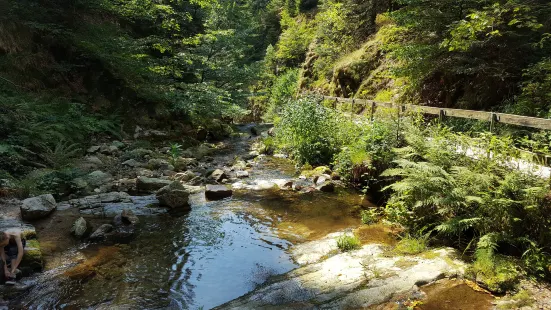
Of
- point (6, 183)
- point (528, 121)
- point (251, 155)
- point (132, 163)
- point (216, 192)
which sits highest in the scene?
point (528, 121)

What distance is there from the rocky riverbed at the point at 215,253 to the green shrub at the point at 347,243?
0.37ft

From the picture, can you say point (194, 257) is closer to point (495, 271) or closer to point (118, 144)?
point (495, 271)

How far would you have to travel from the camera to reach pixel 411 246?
19.1 feet

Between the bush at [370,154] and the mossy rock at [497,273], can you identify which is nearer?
the mossy rock at [497,273]

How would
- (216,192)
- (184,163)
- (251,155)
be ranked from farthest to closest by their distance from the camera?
(251,155)
(184,163)
(216,192)

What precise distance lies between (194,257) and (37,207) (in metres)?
3.46

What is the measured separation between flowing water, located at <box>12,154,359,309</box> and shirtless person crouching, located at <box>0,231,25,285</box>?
0.38 meters

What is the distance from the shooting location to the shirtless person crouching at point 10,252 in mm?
4844

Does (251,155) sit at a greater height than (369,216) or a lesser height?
greater

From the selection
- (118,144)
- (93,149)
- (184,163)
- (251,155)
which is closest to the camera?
(93,149)

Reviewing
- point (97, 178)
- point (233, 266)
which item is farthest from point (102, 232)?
point (97, 178)

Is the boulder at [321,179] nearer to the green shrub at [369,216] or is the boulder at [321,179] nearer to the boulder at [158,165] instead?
the green shrub at [369,216]

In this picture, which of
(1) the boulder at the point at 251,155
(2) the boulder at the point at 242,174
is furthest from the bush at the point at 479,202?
(1) the boulder at the point at 251,155

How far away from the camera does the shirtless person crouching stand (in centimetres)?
484
